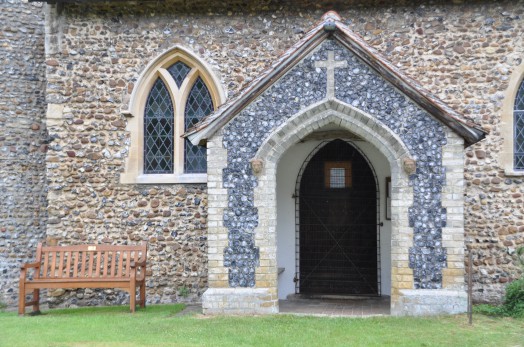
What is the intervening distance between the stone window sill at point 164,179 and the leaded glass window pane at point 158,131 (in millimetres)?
288

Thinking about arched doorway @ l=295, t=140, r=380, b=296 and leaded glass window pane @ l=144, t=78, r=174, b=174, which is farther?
leaded glass window pane @ l=144, t=78, r=174, b=174

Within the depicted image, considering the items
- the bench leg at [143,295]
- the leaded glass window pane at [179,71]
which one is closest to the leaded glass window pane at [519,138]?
the leaded glass window pane at [179,71]

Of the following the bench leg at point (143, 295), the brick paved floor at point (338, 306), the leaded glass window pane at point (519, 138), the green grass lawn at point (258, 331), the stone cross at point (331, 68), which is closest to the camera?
the green grass lawn at point (258, 331)

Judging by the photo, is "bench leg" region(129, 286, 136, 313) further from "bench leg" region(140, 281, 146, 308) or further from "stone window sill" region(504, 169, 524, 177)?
"stone window sill" region(504, 169, 524, 177)

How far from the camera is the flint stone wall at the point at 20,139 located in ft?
43.2

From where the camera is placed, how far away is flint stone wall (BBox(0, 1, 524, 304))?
1168 cm

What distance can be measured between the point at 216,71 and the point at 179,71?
87cm

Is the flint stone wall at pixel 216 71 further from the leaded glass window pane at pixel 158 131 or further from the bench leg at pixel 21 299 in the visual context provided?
the bench leg at pixel 21 299

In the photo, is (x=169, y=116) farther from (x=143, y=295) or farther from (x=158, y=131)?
(x=143, y=295)

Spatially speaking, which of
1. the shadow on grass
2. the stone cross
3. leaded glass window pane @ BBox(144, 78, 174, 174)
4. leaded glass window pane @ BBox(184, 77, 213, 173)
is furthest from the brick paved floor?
leaded glass window pane @ BBox(144, 78, 174, 174)

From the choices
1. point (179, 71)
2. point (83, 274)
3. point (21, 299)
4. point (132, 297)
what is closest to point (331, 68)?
point (179, 71)

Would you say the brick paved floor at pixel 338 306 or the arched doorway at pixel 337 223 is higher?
the arched doorway at pixel 337 223

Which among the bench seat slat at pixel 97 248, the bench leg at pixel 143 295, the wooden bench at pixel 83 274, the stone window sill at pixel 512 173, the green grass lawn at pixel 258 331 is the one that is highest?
the stone window sill at pixel 512 173

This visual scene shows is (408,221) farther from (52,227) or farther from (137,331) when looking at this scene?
(52,227)
